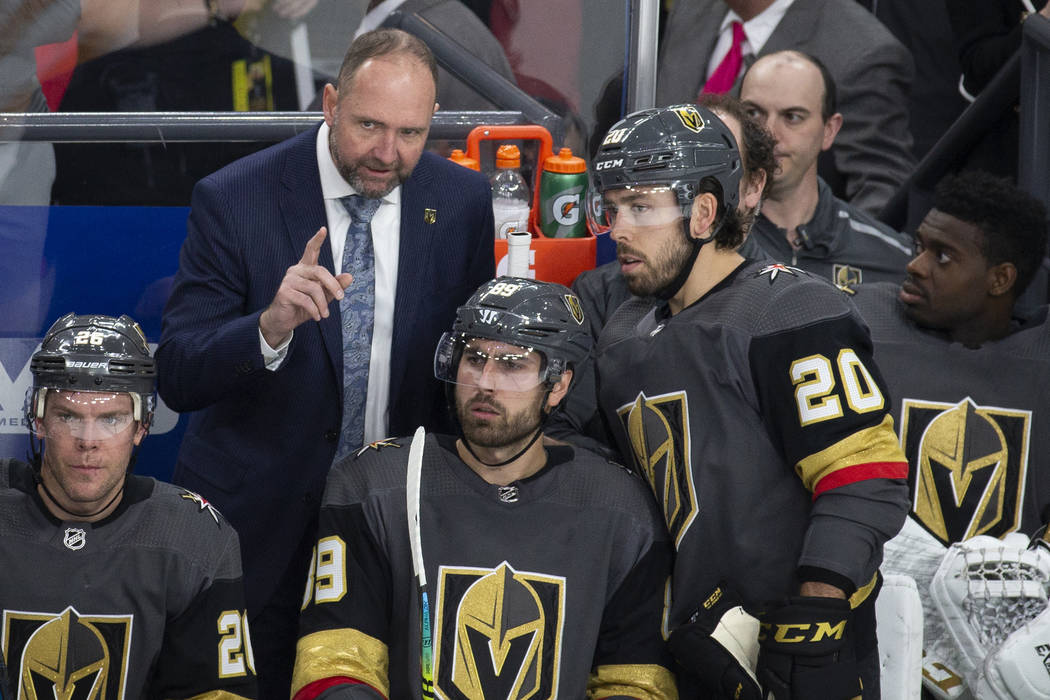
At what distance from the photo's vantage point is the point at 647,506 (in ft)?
9.62

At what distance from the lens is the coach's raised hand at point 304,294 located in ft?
8.74

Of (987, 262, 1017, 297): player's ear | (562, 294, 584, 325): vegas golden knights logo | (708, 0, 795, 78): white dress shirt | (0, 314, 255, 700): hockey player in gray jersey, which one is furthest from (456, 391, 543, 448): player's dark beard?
(708, 0, 795, 78): white dress shirt

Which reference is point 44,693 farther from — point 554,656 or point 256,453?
point 554,656

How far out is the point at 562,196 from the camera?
Answer: 12.2 ft

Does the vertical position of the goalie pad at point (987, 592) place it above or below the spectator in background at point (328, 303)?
below

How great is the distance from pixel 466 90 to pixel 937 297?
169cm

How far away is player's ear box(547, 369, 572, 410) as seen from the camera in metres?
2.95

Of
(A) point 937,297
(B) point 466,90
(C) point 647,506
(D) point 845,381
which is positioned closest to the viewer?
(D) point 845,381

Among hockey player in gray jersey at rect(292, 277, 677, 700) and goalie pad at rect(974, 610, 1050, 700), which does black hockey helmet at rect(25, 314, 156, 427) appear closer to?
hockey player in gray jersey at rect(292, 277, 677, 700)

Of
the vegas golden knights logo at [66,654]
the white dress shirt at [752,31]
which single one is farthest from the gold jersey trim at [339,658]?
the white dress shirt at [752,31]

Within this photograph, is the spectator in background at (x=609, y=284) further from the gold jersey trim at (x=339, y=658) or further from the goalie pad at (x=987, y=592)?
the goalie pad at (x=987, y=592)

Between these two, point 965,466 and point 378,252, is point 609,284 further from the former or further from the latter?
point 965,466

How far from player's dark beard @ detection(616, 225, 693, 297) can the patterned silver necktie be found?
65 cm

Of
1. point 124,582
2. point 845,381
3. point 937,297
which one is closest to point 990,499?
point 937,297
